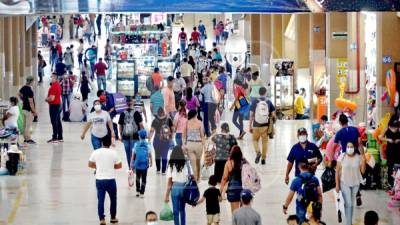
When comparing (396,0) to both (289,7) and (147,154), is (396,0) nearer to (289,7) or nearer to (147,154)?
(289,7)

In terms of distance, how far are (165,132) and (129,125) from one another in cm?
73

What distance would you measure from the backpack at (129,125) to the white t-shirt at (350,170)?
18.1ft

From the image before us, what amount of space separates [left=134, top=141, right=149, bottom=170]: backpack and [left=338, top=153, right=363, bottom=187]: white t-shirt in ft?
12.2

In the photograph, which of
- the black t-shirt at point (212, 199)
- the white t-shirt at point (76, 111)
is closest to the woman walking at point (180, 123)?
the black t-shirt at point (212, 199)

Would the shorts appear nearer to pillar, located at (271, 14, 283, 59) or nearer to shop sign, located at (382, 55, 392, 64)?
shop sign, located at (382, 55, 392, 64)

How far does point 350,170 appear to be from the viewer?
69.6ft

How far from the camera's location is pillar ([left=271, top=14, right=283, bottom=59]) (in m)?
49.3

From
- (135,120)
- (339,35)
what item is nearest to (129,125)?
(135,120)

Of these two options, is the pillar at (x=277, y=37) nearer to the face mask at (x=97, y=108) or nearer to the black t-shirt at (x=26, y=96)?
the black t-shirt at (x=26, y=96)

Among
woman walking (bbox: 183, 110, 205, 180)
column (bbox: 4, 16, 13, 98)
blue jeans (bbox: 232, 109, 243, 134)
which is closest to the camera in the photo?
woman walking (bbox: 183, 110, 205, 180)

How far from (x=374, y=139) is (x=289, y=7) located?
428 centimetres

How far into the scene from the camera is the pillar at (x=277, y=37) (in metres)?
49.3

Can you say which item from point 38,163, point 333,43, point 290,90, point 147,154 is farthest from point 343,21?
point 147,154

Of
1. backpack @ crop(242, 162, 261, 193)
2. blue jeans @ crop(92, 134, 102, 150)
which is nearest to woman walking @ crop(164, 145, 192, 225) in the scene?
backpack @ crop(242, 162, 261, 193)
